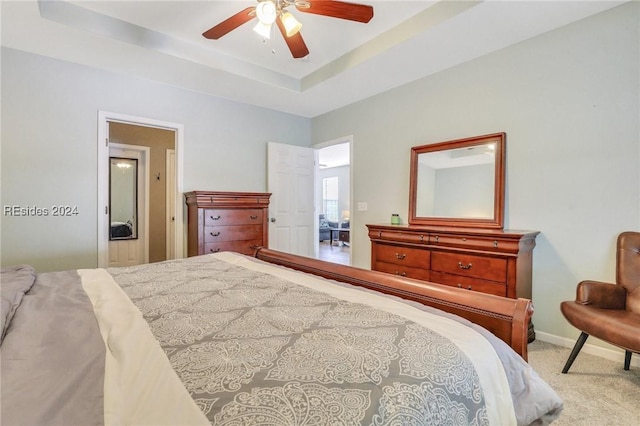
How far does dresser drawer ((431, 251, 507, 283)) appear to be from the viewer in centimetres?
245

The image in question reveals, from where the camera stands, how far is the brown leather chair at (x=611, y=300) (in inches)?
74.5

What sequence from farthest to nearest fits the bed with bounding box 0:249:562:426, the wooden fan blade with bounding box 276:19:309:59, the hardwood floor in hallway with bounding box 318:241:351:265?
the hardwood floor in hallway with bounding box 318:241:351:265
the wooden fan blade with bounding box 276:19:309:59
the bed with bounding box 0:249:562:426

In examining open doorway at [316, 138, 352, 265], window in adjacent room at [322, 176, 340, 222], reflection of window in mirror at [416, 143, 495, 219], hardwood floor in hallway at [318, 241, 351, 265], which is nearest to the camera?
reflection of window in mirror at [416, 143, 495, 219]

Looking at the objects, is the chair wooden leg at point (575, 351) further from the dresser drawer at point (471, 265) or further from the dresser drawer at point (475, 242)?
the dresser drawer at point (475, 242)

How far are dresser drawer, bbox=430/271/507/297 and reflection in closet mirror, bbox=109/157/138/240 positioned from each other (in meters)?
4.89

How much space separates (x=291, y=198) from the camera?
473 centimetres

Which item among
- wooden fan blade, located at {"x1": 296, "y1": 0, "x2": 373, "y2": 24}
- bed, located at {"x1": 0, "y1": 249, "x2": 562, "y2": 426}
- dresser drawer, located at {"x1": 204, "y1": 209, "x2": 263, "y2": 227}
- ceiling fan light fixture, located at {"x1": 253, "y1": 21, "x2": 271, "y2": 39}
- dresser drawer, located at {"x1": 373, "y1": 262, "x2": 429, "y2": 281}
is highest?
wooden fan blade, located at {"x1": 296, "y1": 0, "x2": 373, "y2": 24}

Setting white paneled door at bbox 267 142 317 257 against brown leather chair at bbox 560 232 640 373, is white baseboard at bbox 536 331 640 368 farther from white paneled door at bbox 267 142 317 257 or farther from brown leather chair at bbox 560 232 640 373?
white paneled door at bbox 267 142 317 257

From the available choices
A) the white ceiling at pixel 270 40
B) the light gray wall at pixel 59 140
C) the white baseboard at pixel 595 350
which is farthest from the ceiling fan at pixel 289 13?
the white baseboard at pixel 595 350

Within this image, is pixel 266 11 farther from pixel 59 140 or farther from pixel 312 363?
pixel 59 140

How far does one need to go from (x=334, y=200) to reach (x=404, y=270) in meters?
8.22

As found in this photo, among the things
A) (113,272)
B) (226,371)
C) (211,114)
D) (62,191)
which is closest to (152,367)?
(226,371)

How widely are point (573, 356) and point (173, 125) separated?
4.37 m

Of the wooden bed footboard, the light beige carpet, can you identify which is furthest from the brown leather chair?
the wooden bed footboard
